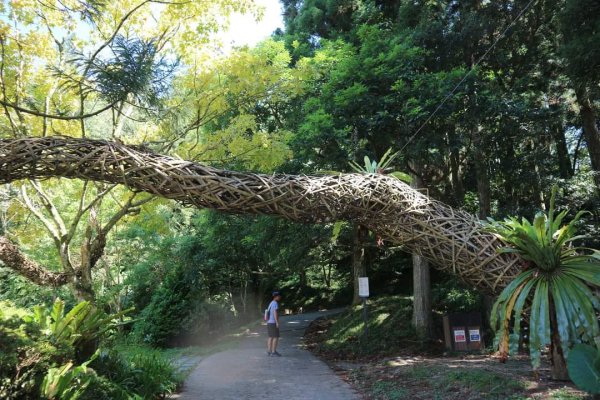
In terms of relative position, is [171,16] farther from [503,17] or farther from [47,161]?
[503,17]

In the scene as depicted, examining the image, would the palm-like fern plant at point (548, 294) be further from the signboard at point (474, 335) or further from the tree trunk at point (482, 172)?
the signboard at point (474, 335)

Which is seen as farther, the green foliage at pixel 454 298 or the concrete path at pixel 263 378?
the green foliage at pixel 454 298

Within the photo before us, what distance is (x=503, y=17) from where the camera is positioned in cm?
1170

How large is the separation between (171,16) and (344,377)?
7.13 m

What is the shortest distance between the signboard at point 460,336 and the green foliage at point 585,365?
310 inches

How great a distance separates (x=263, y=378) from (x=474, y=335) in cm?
589

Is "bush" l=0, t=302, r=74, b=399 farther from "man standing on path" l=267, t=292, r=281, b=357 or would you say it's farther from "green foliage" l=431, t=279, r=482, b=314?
"green foliage" l=431, t=279, r=482, b=314

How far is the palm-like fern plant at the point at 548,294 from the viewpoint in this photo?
3.53 metres

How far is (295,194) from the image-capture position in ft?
12.2

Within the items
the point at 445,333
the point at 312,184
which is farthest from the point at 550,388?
the point at 445,333

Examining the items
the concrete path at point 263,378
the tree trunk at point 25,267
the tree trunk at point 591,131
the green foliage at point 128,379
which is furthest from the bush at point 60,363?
the tree trunk at point 591,131

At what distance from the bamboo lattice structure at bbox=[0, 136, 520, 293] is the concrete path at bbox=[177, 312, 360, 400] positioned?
3.52 metres

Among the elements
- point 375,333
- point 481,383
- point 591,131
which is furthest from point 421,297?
point 591,131

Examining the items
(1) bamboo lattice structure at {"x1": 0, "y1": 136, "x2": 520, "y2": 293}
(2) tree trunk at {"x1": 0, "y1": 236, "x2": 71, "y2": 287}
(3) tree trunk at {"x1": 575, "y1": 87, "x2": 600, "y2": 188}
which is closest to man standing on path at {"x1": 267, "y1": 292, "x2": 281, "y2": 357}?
(2) tree trunk at {"x1": 0, "y1": 236, "x2": 71, "y2": 287}
